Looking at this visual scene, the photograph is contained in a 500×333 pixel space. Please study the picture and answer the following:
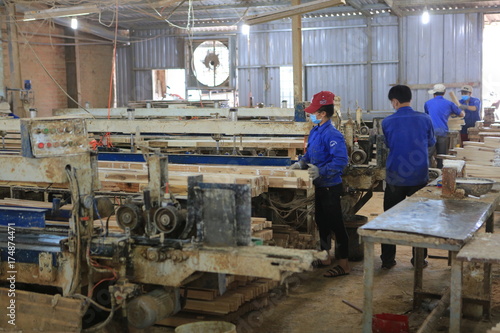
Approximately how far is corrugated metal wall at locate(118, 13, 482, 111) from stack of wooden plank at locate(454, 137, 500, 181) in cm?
1050

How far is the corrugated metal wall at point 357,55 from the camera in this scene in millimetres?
17531

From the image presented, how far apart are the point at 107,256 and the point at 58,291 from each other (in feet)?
2.98

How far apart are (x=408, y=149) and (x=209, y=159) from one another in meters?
2.14

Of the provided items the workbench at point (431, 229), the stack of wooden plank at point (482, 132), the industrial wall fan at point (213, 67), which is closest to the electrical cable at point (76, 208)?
the workbench at point (431, 229)

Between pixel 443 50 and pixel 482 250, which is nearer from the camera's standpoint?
pixel 482 250

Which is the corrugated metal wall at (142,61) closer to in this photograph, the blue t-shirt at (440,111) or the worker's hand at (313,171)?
the blue t-shirt at (440,111)

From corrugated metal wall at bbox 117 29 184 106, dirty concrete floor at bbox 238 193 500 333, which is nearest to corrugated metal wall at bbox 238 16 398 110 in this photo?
corrugated metal wall at bbox 117 29 184 106

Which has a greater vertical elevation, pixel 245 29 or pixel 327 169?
pixel 245 29

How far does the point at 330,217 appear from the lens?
652cm

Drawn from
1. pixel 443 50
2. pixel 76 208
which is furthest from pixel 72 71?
pixel 76 208

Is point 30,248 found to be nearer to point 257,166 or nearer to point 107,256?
point 107,256

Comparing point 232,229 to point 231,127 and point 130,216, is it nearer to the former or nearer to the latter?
point 130,216

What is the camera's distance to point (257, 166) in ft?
21.2

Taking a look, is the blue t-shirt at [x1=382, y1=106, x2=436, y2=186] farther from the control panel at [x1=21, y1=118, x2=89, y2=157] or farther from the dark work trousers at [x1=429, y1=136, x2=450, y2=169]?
the dark work trousers at [x1=429, y1=136, x2=450, y2=169]
